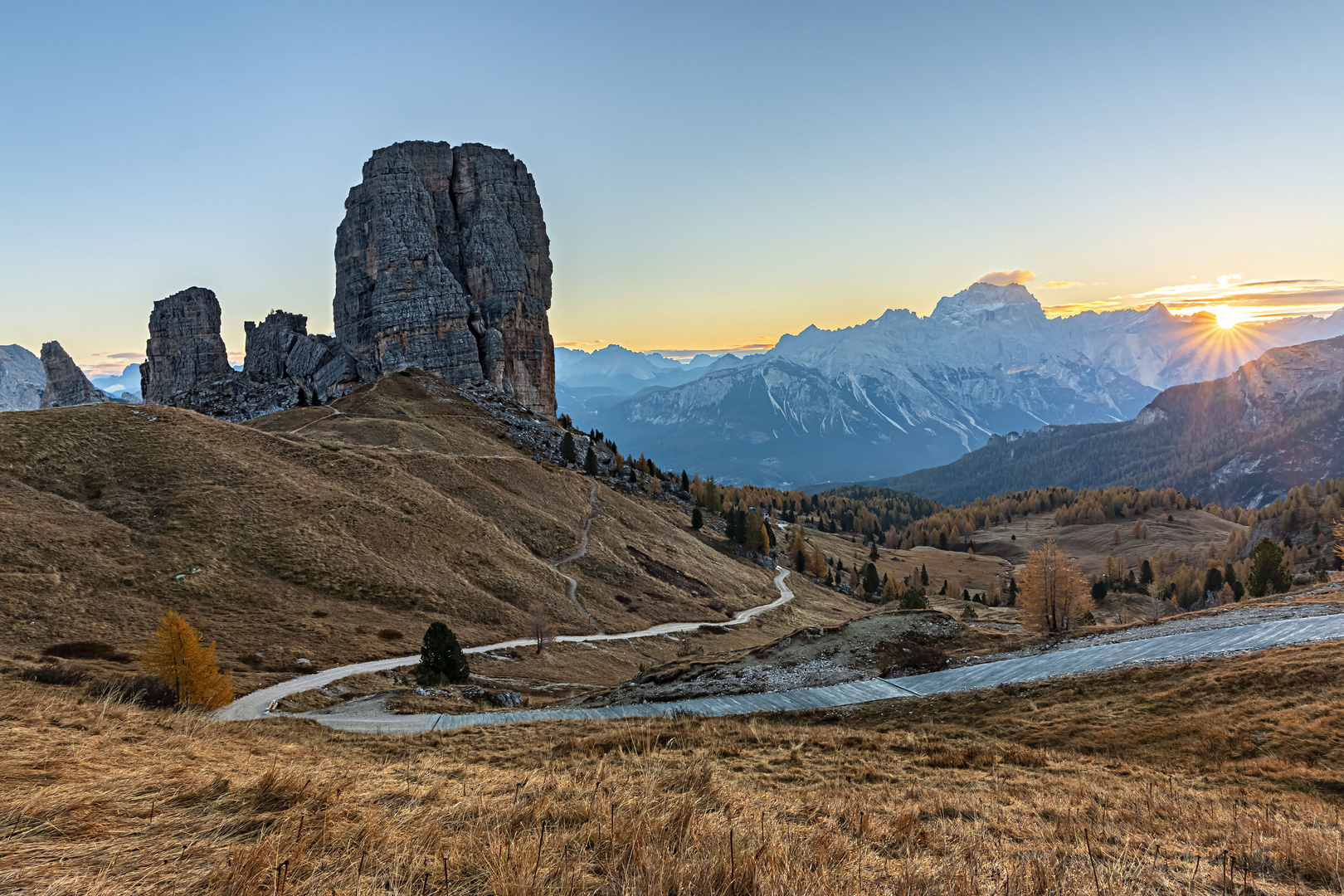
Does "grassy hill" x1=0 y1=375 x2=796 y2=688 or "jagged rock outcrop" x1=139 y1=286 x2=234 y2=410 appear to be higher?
"jagged rock outcrop" x1=139 y1=286 x2=234 y2=410

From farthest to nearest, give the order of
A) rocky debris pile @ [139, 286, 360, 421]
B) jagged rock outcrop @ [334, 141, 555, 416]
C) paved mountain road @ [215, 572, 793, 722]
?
rocky debris pile @ [139, 286, 360, 421]
jagged rock outcrop @ [334, 141, 555, 416]
paved mountain road @ [215, 572, 793, 722]

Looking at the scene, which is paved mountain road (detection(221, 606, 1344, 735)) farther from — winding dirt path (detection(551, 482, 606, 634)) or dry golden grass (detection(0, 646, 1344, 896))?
winding dirt path (detection(551, 482, 606, 634))

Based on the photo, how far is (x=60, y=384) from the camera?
16712cm

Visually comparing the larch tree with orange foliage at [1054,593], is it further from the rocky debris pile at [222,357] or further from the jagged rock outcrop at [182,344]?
the jagged rock outcrop at [182,344]

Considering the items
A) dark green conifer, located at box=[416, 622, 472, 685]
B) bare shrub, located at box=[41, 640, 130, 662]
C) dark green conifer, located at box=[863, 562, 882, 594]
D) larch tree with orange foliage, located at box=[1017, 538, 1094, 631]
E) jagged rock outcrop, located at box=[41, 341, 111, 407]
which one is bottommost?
dark green conifer, located at box=[863, 562, 882, 594]

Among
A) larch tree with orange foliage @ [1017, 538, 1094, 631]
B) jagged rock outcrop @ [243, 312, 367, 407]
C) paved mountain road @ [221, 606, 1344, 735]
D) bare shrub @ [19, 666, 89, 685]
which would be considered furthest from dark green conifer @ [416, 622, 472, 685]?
jagged rock outcrop @ [243, 312, 367, 407]

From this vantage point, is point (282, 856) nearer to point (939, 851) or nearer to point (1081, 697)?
point (939, 851)

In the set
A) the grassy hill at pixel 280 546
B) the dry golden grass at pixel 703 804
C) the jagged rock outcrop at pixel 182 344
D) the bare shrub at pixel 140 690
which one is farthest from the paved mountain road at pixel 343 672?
the jagged rock outcrop at pixel 182 344

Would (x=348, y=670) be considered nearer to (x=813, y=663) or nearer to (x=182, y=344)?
(x=813, y=663)

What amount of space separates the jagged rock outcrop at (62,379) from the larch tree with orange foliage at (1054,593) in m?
209

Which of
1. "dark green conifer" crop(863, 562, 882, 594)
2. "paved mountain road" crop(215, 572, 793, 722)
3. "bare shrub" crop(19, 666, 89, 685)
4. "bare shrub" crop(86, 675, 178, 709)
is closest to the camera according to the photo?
"bare shrub" crop(86, 675, 178, 709)

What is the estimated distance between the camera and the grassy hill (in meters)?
39.7

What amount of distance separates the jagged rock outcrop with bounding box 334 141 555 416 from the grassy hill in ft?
248

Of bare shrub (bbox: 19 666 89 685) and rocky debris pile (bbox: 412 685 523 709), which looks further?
rocky debris pile (bbox: 412 685 523 709)
